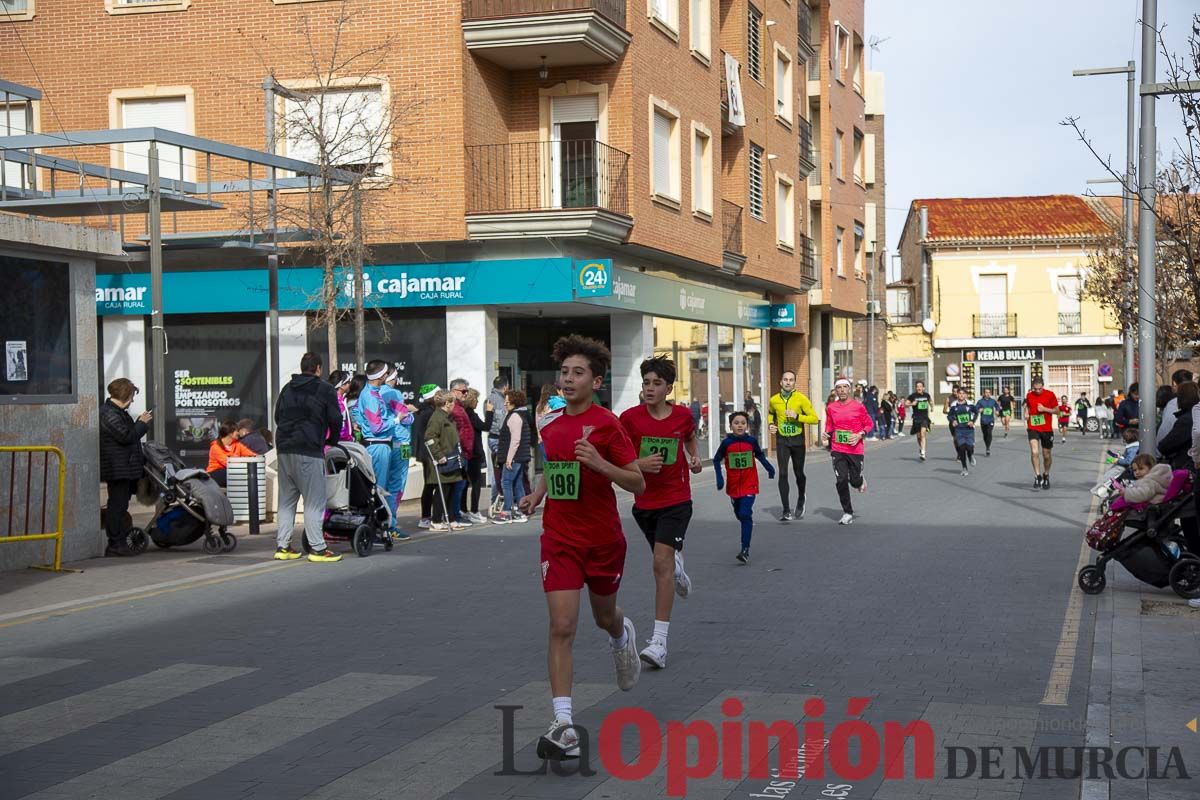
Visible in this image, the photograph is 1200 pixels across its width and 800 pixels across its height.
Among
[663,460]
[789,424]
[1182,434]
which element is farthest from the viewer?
[789,424]

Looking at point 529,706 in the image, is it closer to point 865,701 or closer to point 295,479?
point 865,701

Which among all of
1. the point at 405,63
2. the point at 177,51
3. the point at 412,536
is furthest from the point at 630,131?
the point at 412,536

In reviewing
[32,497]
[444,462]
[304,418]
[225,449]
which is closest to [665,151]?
[444,462]

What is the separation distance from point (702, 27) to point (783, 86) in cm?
920

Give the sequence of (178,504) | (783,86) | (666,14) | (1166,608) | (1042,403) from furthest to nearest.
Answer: (783,86) → (666,14) → (1042,403) → (178,504) → (1166,608)

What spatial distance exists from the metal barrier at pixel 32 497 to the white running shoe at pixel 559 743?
25.9ft

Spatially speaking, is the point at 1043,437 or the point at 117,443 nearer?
the point at 117,443

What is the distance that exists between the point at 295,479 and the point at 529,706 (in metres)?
6.92

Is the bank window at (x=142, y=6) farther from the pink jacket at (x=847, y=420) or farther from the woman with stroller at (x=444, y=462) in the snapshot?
the pink jacket at (x=847, y=420)

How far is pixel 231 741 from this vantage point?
6.46 meters

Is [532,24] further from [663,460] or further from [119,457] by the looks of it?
[663,460]

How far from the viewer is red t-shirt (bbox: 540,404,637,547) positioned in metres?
6.35

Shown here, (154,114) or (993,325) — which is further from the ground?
(154,114)

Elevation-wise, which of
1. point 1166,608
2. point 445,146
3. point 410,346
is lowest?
point 1166,608
